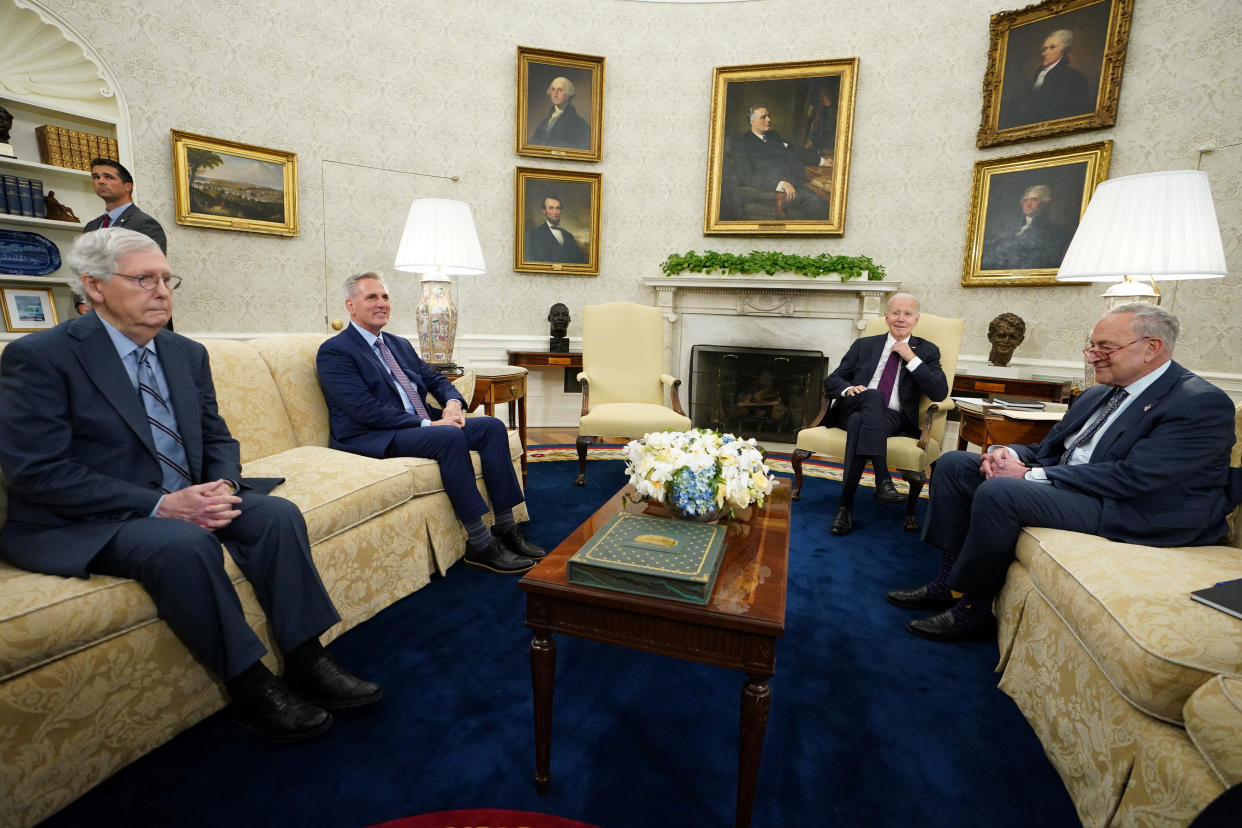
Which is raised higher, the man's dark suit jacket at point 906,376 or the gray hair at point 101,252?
the gray hair at point 101,252

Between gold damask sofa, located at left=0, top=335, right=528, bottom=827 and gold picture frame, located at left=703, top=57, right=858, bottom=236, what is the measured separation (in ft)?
13.3

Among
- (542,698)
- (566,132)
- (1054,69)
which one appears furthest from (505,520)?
(1054,69)

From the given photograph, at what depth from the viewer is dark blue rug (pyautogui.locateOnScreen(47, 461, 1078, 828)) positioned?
1.37 metres

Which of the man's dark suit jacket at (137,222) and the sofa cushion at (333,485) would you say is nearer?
the sofa cushion at (333,485)


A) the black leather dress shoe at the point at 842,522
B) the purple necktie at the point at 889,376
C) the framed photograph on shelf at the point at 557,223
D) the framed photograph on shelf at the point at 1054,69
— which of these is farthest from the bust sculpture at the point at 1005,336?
the framed photograph on shelf at the point at 557,223

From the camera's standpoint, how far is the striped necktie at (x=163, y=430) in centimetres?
170

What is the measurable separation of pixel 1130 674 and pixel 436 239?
3770 millimetres

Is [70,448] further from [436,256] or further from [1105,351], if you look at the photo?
[1105,351]

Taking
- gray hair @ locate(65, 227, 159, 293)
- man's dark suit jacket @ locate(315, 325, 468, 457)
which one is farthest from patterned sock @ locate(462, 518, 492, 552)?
gray hair @ locate(65, 227, 159, 293)

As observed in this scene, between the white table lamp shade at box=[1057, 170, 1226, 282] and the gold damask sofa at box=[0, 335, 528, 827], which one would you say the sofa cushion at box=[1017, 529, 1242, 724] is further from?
the gold damask sofa at box=[0, 335, 528, 827]

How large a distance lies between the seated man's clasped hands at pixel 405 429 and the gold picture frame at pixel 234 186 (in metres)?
2.58

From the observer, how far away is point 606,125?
17.7 feet

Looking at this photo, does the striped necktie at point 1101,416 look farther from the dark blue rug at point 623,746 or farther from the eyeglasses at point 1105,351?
the dark blue rug at point 623,746

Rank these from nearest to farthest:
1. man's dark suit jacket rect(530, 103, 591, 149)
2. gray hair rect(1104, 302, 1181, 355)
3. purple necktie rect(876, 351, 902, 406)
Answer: gray hair rect(1104, 302, 1181, 355), purple necktie rect(876, 351, 902, 406), man's dark suit jacket rect(530, 103, 591, 149)
